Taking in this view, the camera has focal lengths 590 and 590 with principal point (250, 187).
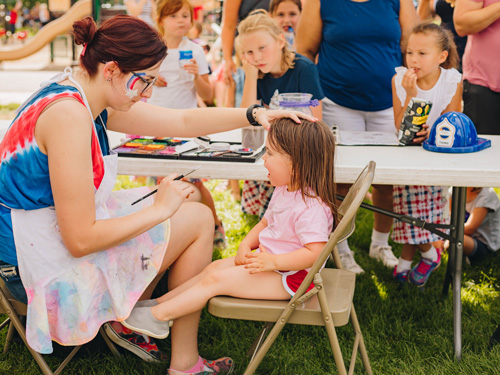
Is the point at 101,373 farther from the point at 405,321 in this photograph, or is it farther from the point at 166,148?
Answer: the point at 405,321

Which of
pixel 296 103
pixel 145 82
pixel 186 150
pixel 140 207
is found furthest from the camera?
pixel 296 103

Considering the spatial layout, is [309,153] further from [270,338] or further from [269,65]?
[269,65]

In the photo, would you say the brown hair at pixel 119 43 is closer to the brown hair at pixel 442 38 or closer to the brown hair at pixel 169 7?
the brown hair at pixel 442 38

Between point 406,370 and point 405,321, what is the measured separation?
17.3 inches

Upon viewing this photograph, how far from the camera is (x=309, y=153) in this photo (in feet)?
6.81

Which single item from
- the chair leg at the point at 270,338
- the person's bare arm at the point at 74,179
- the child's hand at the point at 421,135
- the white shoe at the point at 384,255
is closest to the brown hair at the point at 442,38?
the child's hand at the point at 421,135

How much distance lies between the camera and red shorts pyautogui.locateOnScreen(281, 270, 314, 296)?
205 centimetres

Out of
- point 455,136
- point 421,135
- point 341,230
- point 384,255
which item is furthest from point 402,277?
point 341,230

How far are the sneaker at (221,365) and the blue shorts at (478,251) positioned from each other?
5.93 ft

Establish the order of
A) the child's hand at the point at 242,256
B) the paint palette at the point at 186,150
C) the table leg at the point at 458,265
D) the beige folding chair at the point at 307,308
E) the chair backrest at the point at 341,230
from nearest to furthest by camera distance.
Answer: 1. the chair backrest at the point at 341,230
2. the beige folding chair at the point at 307,308
3. the child's hand at the point at 242,256
4. the paint palette at the point at 186,150
5. the table leg at the point at 458,265

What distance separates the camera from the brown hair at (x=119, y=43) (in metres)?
1.94

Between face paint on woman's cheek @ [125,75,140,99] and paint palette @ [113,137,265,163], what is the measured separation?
47cm

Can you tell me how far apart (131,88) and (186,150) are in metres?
0.58

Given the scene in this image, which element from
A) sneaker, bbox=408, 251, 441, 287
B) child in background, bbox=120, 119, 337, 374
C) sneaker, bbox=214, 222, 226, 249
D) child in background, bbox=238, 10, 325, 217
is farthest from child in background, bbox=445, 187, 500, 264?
child in background, bbox=120, 119, 337, 374
